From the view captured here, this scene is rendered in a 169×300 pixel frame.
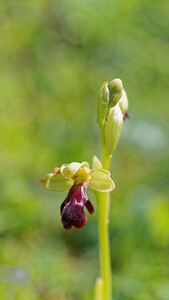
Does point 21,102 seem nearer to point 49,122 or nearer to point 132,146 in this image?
point 49,122

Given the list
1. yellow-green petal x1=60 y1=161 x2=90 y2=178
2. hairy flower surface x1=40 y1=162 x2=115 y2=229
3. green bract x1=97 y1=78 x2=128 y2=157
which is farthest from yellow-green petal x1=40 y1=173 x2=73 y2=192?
green bract x1=97 y1=78 x2=128 y2=157

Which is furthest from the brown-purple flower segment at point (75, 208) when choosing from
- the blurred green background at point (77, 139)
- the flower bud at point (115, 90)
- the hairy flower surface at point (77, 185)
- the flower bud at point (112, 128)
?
the blurred green background at point (77, 139)

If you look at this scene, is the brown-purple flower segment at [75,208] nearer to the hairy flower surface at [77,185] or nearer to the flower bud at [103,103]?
the hairy flower surface at [77,185]

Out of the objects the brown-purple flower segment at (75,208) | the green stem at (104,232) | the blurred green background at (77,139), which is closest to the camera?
the brown-purple flower segment at (75,208)

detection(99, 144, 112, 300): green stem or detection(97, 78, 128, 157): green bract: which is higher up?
detection(97, 78, 128, 157): green bract

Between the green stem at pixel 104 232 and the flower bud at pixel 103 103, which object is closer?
the flower bud at pixel 103 103

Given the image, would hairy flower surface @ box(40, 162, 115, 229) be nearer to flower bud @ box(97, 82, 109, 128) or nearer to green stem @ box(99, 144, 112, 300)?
green stem @ box(99, 144, 112, 300)

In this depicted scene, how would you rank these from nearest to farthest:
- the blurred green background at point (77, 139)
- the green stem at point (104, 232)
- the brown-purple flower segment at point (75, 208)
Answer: the brown-purple flower segment at point (75, 208) → the green stem at point (104, 232) → the blurred green background at point (77, 139)
